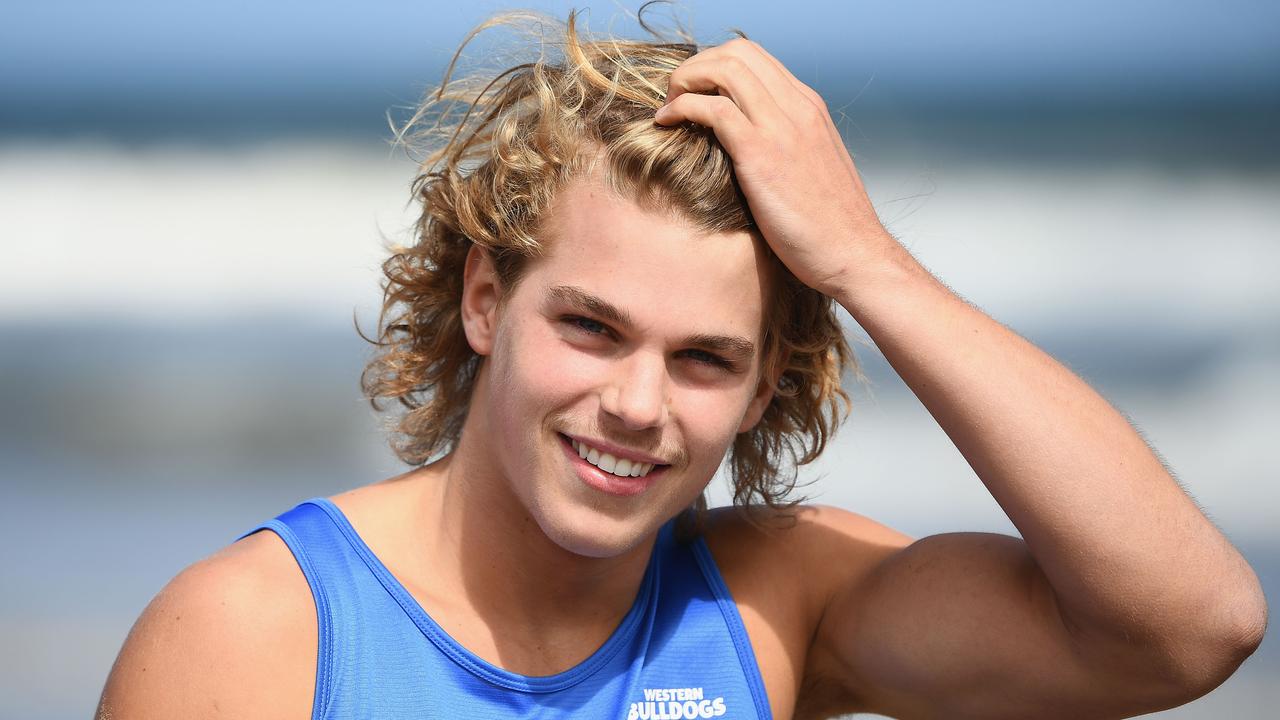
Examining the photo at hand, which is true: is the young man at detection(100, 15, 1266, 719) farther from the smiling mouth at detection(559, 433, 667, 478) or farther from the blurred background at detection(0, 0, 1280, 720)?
the blurred background at detection(0, 0, 1280, 720)

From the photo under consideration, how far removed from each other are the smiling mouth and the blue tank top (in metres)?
0.40

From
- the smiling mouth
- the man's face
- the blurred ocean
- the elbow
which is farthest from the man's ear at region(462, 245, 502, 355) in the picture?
the blurred ocean

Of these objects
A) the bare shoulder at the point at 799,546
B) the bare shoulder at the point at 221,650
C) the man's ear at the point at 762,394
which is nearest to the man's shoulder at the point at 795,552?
the bare shoulder at the point at 799,546

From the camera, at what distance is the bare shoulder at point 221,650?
6.20ft

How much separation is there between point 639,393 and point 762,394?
50 cm

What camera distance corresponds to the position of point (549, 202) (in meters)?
2.19

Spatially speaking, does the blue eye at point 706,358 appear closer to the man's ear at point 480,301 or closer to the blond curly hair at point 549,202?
the blond curly hair at point 549,202

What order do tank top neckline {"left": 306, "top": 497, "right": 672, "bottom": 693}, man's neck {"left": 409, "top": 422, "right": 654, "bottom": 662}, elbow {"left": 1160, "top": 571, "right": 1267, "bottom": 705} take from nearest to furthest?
1. elbow {"left": 1160, "top": 571, "right": 1267, "bottom": 705}
2. tank top neckline {"left": 306, "top": 497, "right": 672, "bottom": 693}
3. man's neck {"left": 409, "top": 422, "right": 654, "bottom": 662}

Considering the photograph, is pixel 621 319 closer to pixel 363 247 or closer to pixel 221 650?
pixel 221 650

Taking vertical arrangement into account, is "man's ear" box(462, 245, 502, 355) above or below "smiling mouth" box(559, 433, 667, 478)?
above

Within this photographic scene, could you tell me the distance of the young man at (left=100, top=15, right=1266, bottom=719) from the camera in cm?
198

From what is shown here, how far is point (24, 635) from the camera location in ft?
15.8

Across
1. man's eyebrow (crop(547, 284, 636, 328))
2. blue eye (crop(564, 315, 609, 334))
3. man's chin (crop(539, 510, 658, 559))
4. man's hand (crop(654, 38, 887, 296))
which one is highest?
man's hand (crop(654, 38, 887, 296))

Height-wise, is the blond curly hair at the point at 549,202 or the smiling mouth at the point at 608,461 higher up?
the blond curly hair at the point at 549,202
